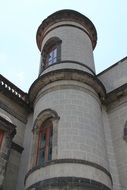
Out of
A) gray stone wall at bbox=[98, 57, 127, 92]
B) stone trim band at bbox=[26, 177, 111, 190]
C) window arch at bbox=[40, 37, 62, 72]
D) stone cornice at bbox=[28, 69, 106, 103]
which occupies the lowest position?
stone trim band at bbox=[26, 177, 111, 190]

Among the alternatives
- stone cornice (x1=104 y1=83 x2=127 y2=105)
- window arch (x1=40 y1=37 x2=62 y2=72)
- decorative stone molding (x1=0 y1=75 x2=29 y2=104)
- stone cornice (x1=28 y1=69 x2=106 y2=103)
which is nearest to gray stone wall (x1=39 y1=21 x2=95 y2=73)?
window arch (x1=40 y1=37 x2=62 y2=72)

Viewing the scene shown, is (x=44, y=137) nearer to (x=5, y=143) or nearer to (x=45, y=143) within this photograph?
(x=45, y=143)

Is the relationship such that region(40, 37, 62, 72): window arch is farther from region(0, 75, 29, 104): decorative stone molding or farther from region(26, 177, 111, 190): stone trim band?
region(26, 177, 111, 190): stone trim band

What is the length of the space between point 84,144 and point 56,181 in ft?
6.10

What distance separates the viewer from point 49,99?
1261 cm

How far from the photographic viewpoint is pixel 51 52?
54.7ft

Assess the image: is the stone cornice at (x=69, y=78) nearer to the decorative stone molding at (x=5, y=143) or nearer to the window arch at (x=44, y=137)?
the window arch at (x=44, y=137)

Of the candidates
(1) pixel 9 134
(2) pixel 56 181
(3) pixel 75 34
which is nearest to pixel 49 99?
(1) pixel 9 134

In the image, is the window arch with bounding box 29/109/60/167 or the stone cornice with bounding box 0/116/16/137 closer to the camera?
the window arch with bounding box 29/109/60/167

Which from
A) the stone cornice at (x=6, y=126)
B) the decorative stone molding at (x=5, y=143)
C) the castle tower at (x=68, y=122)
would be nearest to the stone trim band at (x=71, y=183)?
the castle tower at (x=68, y=122)

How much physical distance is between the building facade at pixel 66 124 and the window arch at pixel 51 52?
A: 0.06 meters

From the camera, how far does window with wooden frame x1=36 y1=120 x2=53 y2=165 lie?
10898 millimetres

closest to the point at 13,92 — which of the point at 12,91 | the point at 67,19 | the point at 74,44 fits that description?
the point at 12,91

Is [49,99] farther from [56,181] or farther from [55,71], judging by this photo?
[56,181]
